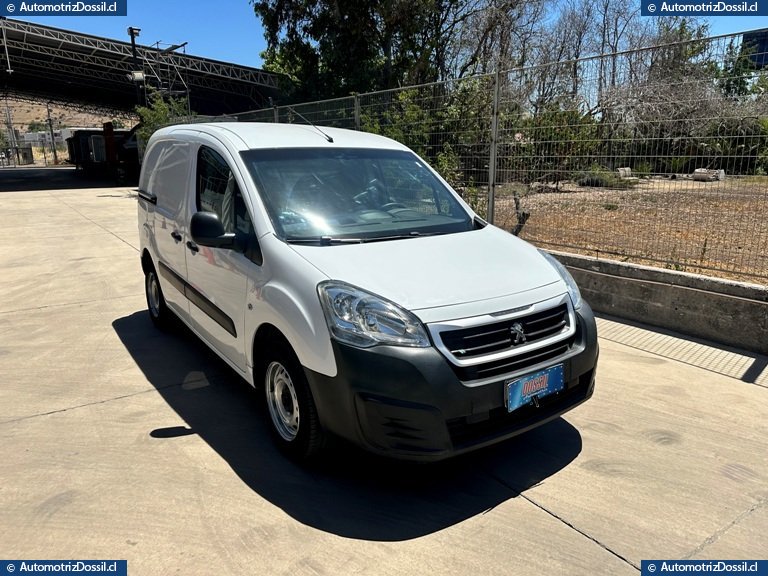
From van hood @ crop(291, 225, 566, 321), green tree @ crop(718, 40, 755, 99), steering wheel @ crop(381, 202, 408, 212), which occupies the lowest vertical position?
van hood @ crop(291, 225, 566, 321)

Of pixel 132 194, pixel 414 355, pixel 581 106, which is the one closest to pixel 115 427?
pixel 414 355

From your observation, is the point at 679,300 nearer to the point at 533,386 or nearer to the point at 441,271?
the point at 533,386

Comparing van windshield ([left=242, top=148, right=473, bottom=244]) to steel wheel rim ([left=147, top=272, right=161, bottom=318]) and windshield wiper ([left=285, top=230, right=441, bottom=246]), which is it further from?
steel wheel rim ([left=147, top=272, right=161, bottom=318])

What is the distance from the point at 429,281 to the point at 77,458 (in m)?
2.32

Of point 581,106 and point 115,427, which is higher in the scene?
point 581,106

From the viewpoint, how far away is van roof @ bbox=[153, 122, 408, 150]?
3768 mm

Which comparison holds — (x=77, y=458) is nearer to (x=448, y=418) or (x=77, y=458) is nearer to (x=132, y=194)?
(x=448, y=418)

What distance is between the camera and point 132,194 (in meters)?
22.5

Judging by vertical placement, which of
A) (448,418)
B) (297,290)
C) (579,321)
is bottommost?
(448,418)

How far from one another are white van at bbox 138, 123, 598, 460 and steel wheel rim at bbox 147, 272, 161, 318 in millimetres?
1336

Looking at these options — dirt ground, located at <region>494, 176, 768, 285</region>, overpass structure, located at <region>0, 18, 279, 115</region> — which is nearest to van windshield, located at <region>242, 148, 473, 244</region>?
dirt ground, located at <region>494, 176, 768, 285</region>

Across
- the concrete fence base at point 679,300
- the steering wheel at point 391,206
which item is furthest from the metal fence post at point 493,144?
the steering wheel at point 391,206

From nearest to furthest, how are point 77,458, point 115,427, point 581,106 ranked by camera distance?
point 77,458 < point 115,427 < point 581,106

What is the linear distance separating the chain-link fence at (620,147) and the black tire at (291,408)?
3925mm
